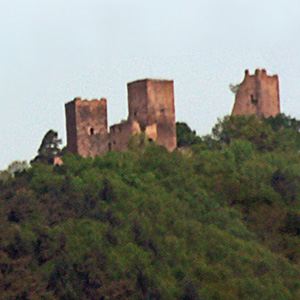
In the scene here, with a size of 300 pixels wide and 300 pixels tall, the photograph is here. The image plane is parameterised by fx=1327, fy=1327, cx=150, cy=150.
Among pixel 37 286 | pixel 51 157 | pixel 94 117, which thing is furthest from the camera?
pixel 51 157

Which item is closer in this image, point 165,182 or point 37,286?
point 37,286

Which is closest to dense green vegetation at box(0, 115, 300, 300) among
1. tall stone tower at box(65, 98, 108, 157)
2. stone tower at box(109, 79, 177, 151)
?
stone tower at box(109, 79, 177, 151)

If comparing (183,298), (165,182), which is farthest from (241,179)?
(183,298)

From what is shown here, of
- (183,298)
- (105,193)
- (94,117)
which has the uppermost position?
(94,117)

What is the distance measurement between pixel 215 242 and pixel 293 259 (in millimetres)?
2902

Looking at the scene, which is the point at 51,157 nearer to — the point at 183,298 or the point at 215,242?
the point at 215,242

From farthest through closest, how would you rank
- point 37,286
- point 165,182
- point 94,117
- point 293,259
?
point 94,117
point 165,182
point 293,259
point 37,286

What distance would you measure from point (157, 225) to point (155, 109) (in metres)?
7.48

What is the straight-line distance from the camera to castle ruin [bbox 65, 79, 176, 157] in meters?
43.7

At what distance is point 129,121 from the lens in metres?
43.5

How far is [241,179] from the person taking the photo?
43.3 metres

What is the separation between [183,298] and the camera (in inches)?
1302

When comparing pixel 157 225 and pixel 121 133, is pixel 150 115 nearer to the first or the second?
pixel 121 133

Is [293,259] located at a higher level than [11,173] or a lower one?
lower
